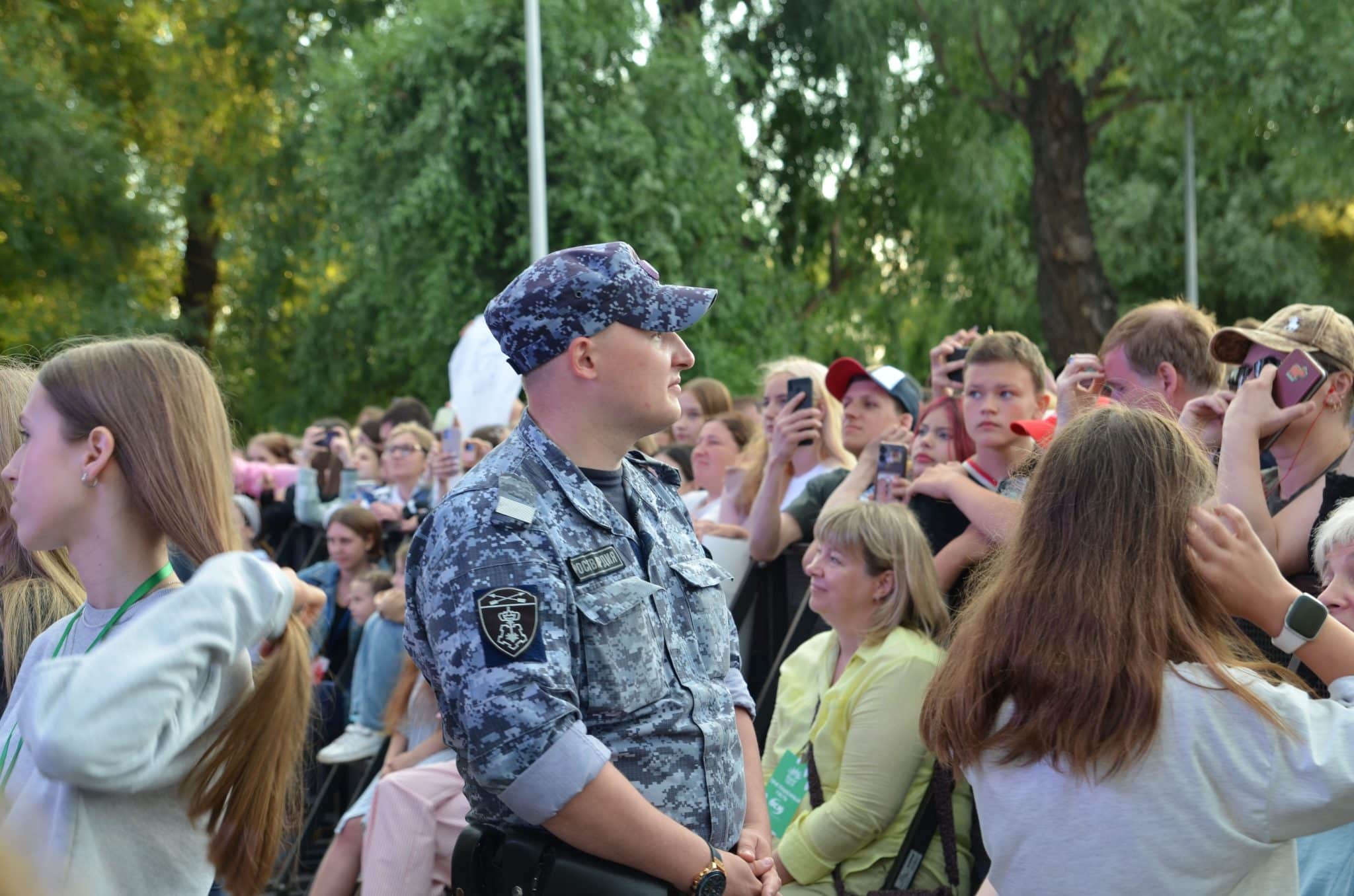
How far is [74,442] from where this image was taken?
252cm

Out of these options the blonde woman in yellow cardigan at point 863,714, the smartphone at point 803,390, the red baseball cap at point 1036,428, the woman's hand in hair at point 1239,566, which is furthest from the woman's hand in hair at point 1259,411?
the smartphone at point 803,390

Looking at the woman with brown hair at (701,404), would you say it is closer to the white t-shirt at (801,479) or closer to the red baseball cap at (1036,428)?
the white t-shirt at (801,479)

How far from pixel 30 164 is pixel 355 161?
6.34 m

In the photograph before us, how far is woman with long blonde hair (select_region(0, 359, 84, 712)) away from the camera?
300 cm

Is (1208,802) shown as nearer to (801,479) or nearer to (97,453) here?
(97,453)

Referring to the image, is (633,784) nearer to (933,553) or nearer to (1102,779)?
(1102,779)

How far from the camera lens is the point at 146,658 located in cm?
208

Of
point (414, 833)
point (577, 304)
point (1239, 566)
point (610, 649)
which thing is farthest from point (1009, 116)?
point (610, 649)

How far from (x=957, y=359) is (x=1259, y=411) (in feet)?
6.09

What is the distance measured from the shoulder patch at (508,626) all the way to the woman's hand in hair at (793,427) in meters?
2.74

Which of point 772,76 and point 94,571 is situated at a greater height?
point 772,76

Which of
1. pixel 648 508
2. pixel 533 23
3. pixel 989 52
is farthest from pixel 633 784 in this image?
pixel 989 52

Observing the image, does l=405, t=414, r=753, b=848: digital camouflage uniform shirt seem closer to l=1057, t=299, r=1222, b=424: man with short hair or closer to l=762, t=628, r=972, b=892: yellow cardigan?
l=762, t=628, r=972, b=892: yellow cardigan

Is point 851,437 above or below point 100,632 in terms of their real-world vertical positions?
below
